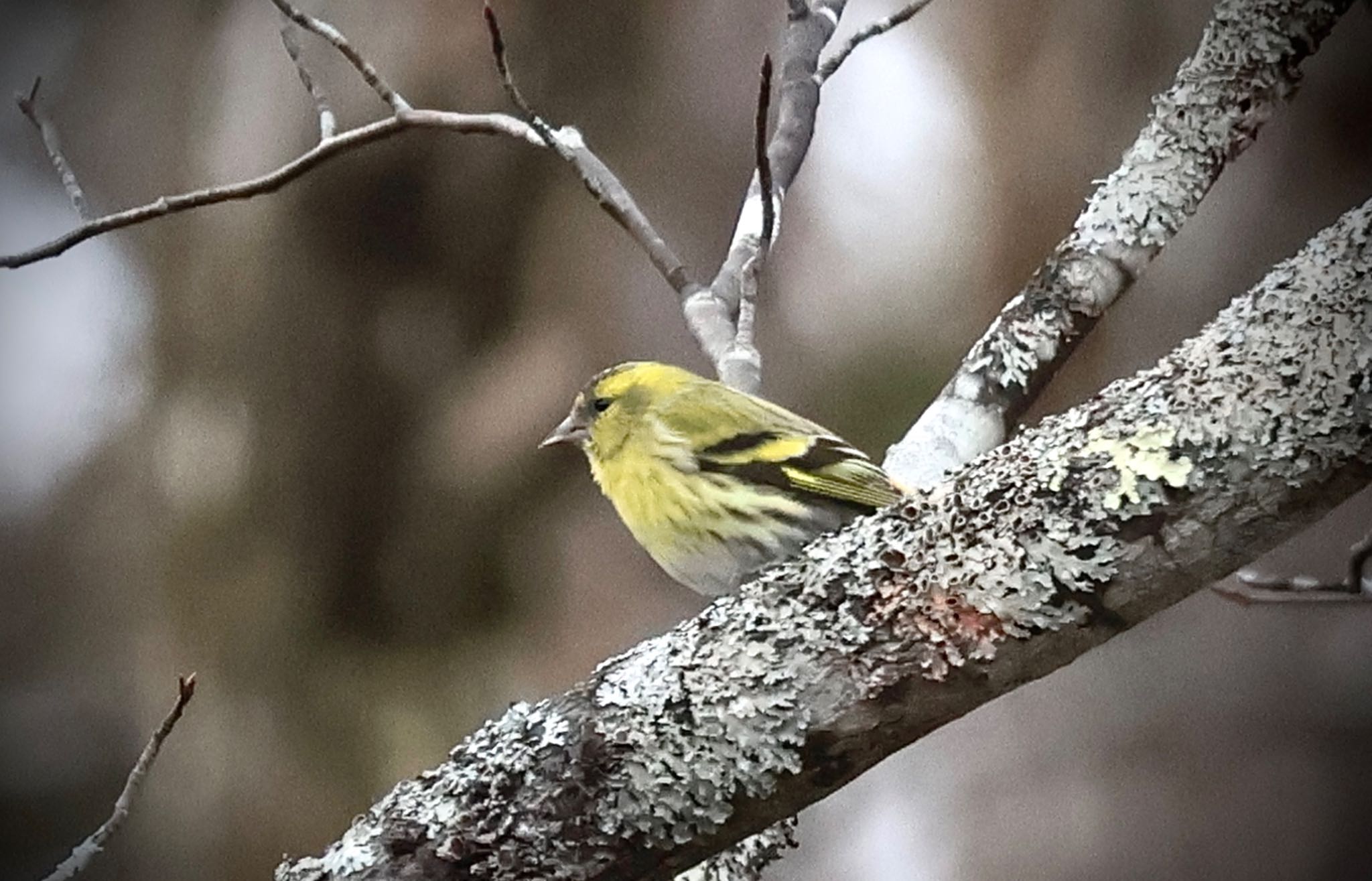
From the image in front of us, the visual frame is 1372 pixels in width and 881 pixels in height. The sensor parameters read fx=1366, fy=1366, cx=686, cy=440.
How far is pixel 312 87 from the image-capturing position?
1.18 m

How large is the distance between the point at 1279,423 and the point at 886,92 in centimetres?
52

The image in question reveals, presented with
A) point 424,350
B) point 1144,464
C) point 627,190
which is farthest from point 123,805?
point 1144,464

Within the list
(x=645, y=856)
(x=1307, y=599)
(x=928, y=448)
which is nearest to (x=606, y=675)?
(x=645, y=856)

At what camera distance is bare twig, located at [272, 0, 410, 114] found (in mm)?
1166

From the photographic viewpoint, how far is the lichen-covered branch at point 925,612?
698 mm

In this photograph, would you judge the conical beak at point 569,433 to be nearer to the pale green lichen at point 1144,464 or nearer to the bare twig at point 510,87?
the bare twig at point 510,87

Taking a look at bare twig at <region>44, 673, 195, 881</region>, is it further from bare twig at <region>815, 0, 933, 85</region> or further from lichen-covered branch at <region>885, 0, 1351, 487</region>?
bare twig at <region>815, 0, 933, 85</region>

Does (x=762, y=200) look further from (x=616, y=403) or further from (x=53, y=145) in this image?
(x=53, y=145)

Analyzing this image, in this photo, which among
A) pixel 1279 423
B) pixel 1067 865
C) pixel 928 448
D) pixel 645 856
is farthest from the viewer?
pixel 928 448

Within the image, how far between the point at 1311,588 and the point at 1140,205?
0.31 meters

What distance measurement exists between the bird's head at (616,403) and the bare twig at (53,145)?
45 centimetres

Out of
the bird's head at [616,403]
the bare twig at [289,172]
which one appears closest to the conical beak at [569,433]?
the bird's head at [616,403]

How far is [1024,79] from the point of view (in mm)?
1065

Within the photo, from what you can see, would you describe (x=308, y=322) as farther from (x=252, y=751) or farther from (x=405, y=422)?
(x=252, y=751)
